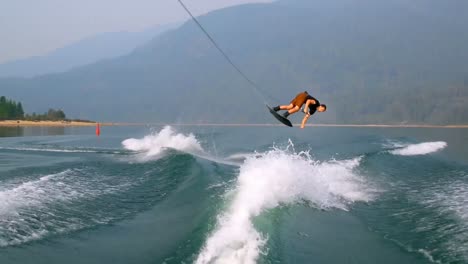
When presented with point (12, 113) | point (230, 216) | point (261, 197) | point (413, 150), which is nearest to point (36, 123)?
point (12, 113)

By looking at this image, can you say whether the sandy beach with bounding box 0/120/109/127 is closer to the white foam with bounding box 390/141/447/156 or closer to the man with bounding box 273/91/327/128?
the white foam with bounding box 390/141/447/156

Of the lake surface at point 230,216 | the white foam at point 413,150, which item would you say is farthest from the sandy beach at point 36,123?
the lake surface at point 230,216

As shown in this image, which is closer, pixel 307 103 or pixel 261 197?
pixel 261 197

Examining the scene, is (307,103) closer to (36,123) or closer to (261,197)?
(261,197)

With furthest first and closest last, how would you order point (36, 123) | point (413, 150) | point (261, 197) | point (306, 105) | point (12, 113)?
1. point (12, 113)
2. point (36, 123)
3. point (413, 150)
4. point (306, 105)
5. point (261, 197)

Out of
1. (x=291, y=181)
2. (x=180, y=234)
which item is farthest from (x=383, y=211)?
(x=180, y=234)

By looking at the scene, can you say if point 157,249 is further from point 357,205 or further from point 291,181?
point 357,205

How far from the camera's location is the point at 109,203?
46.5ft

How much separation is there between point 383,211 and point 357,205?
894 mm

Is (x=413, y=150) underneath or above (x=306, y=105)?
underneath

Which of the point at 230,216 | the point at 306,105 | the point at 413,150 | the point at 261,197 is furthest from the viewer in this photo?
the point at 413,150

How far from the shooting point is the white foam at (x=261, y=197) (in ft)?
29.3

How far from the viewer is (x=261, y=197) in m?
12.4

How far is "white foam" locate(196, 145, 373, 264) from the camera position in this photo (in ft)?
29.3
